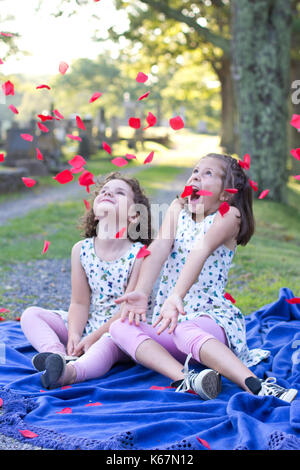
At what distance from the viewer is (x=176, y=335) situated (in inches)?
127

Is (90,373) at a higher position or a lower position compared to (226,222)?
lower

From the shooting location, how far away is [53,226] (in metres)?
9.26

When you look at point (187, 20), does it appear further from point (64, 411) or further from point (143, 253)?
point (64, 411)

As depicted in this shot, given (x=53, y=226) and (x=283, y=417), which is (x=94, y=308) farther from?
(x=53, y=226)

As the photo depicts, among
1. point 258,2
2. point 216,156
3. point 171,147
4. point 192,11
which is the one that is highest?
point 192,11

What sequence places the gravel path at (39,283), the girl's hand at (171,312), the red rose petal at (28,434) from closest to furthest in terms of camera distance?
the red rose petal at (28,434) → the girl's hand at (171,312) → the gravel path at (39,283)

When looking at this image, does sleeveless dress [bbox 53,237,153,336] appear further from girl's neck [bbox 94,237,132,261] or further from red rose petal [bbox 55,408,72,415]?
red rose petal [bbox 55,408,72,415]

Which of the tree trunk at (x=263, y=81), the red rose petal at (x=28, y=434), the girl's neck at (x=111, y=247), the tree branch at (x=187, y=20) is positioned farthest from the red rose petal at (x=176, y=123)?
the tree branch at (x=187, y=20)

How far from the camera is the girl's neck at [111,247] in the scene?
12.5 feet

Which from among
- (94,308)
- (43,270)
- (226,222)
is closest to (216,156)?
(226,222)

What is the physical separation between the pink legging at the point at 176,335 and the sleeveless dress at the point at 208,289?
0.07 metres

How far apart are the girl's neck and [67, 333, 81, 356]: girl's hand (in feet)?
1.72

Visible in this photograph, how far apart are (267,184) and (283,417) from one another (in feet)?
30.1

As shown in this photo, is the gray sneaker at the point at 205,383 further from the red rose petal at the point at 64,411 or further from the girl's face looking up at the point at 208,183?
the girl's face looking up at the point at 208,183
